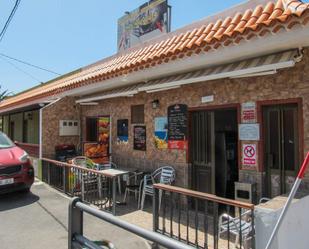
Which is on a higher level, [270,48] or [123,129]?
[270,48]

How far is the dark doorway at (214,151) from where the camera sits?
6.55 metres

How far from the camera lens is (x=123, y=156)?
8977mm

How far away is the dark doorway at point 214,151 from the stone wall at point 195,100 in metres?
0.25

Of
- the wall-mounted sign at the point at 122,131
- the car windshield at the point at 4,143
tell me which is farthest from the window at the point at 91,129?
the car windshield at the point at 4,143

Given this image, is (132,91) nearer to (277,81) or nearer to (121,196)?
(121,196)

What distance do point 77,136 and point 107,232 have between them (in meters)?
6.25

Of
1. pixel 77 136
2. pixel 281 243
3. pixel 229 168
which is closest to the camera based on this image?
pixel 281 243

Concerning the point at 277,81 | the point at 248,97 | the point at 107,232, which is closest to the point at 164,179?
Answer: the point at 107,232

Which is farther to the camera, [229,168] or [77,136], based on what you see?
[77,136]

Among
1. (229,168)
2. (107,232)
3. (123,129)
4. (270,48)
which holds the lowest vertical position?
(107,232)

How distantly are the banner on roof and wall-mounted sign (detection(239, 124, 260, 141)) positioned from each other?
8791mm

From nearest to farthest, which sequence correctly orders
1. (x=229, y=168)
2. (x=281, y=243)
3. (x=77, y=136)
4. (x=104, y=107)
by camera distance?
(x=281, y=243), (x=229, y=168), (x=104, y=107), (x=77, y=136)

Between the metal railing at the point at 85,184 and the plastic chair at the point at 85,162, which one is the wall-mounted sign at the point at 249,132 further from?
the plastic chair at the point at 85,162

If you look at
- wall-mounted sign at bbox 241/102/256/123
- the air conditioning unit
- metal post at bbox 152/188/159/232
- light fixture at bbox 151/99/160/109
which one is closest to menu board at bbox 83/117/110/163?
the air conditioning unit
